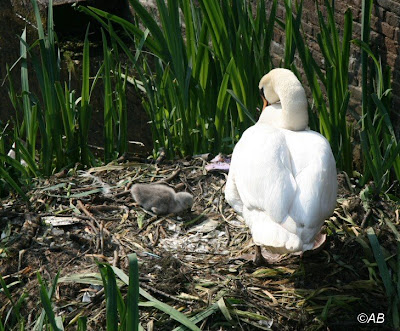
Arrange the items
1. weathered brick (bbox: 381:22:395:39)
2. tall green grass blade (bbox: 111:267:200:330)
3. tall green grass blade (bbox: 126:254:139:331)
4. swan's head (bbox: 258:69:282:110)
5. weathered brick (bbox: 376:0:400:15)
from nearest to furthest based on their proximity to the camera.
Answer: tall green grass blade (bbox: 126:254:139:331) < tall green grass blade (bbox: 111:267:200:330) < swan's head (bbox: 258:69:282:110) < weathered brick (bbox: 376:0:400:15) < weathered brick (bbox: 381:22:395:39)

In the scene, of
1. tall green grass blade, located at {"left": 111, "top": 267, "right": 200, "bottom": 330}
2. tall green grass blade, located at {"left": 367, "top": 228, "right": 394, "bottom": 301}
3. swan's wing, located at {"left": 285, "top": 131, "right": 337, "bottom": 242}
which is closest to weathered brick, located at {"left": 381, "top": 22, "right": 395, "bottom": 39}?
swan's wing, located at {"left": 285, "top": 131, "right": 337, "bottom": 242}

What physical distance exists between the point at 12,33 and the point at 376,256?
6.24 metres

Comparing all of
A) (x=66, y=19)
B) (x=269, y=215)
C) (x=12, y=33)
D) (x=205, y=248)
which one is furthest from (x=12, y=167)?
(x=12, y=33)

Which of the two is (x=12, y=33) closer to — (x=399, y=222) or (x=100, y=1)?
(x=100, y=1)

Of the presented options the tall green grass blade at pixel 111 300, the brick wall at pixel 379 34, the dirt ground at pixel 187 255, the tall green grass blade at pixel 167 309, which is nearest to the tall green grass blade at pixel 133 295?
the tall green grass blade at pixel 111 300

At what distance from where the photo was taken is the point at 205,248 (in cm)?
424

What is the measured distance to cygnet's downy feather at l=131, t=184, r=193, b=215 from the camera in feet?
14.3

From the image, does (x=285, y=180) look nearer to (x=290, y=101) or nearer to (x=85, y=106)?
(x=290, y=101)

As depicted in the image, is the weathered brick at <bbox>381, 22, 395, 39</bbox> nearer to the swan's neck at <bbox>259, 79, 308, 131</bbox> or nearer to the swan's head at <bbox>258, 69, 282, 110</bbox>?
the swan's head at <bbox>258, 69, 282, 110</bbox>

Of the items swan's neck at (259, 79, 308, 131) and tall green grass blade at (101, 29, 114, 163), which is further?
tall green grass blade at (101, 29, 114, 163)

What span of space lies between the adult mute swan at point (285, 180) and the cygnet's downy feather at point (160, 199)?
15.9 inches

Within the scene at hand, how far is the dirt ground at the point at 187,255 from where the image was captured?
145 inches

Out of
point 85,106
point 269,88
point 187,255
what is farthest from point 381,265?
point 85,106

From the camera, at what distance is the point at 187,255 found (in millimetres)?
4152
